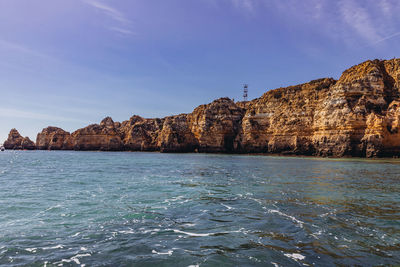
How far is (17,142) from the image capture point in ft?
536

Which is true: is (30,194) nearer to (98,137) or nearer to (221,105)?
(221,105)

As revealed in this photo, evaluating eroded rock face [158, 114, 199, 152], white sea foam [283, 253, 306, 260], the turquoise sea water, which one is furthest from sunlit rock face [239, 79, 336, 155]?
white sea foam [283, 253, 306, 260]

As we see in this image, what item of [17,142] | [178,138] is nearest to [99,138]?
[178,138]

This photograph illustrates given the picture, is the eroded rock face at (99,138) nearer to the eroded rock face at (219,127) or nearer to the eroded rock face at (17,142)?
the eroded rock face at (17,142)

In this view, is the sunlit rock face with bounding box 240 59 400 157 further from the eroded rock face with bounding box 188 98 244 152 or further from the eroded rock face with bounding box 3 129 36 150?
the eroded rock face with bounding box 3 129 36 150

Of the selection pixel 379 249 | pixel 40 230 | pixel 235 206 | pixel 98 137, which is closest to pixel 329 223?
pixel 379 249

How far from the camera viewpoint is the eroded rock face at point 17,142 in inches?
6250

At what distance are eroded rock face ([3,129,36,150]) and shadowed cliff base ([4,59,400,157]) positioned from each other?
290 feet

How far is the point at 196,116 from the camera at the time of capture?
96.3m

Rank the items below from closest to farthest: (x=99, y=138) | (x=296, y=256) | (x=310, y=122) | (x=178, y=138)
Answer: (x=296, y=256)
(x=310, y=122)
(x=178, y=138)
(x=99, y=138)

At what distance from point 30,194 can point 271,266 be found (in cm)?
1342

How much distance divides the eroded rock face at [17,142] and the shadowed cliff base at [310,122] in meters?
88.5

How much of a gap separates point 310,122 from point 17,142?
181614 mm

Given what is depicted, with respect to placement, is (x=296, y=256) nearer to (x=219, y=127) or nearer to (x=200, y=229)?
(x=200, y=229)
